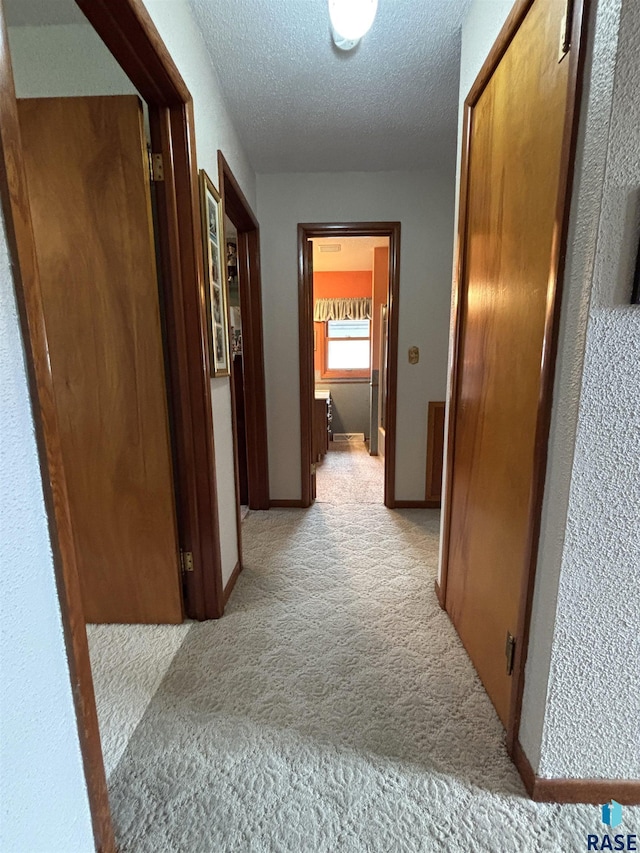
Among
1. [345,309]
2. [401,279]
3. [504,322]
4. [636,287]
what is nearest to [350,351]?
[345,309]

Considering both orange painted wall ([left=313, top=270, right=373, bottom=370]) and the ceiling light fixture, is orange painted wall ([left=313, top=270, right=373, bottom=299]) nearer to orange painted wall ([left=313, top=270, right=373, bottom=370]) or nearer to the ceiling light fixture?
orange painted wall ([left=313, top=270, right=373, bottom=370])

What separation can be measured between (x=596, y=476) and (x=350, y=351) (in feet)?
16.7

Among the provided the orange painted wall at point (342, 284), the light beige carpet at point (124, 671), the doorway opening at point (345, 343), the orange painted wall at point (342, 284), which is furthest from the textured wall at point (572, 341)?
the orange painted wall at point (342, 284)

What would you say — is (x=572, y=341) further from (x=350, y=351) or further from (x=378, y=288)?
(x=350, y=351)

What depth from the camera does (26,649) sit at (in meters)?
0.59

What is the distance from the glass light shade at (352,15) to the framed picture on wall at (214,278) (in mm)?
681

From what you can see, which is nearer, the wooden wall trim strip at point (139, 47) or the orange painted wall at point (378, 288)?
the wooden wall trim strip at point (139, 47)

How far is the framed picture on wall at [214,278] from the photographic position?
1.44 m

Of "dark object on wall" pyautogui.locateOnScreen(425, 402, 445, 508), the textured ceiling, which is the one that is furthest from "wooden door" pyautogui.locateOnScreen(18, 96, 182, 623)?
"dark object on wall" pyautogui.locateOnScreen(425, 402, 445, 508)

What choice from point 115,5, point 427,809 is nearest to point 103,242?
point 115,5

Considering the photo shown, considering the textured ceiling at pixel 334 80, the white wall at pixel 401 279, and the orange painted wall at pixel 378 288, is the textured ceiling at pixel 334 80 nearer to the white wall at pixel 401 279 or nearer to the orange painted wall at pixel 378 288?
the white wall at pixel 401 279

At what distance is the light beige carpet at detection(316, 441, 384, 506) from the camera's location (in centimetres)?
302

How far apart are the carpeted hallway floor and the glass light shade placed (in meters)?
2.23

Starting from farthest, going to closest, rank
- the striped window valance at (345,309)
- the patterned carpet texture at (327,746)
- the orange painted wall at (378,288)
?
the striped window valance at (345,309), the orange painted wall at (378,288), the patterned carpet texture at (327,746)
